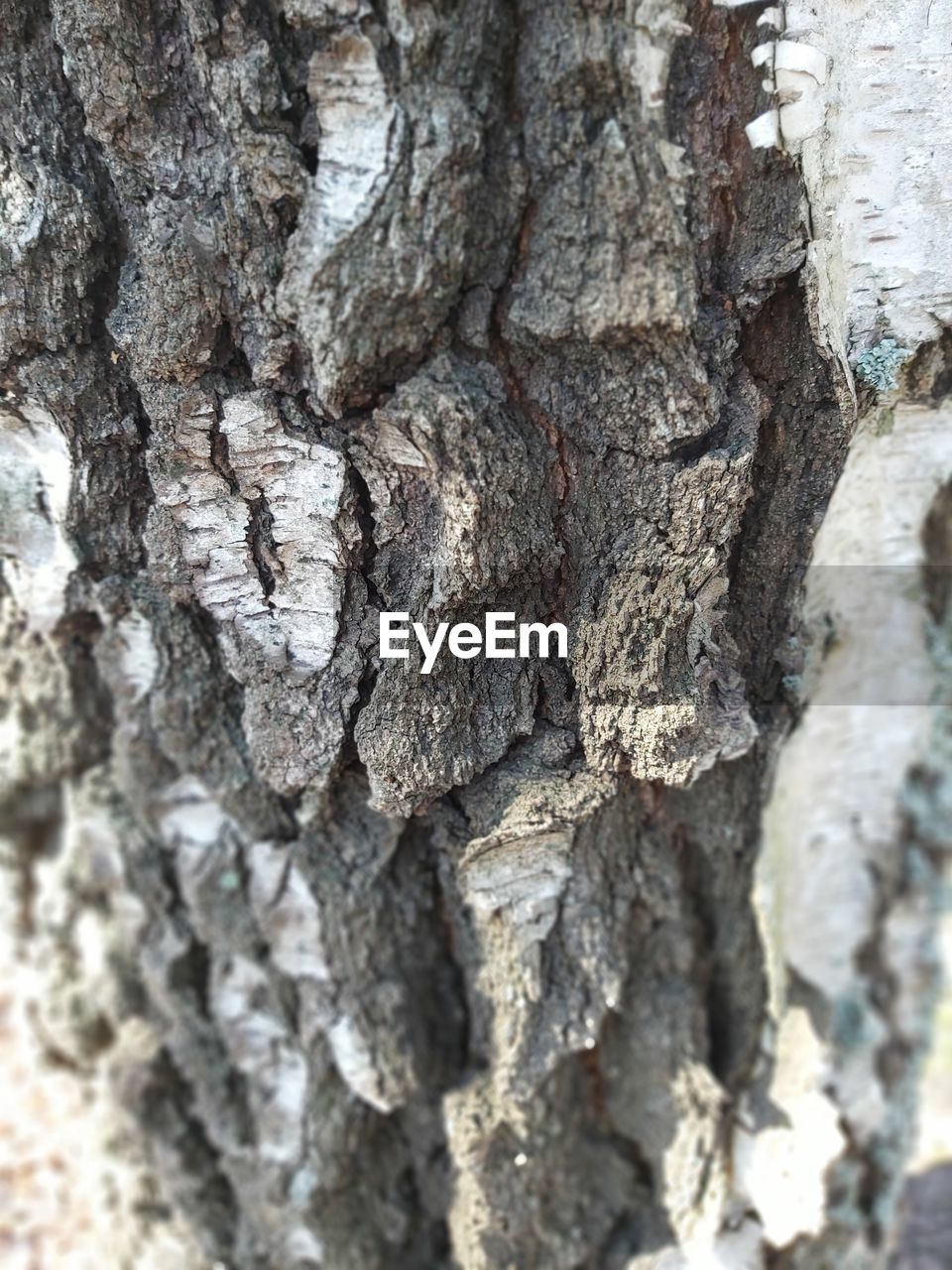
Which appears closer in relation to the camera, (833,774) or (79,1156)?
(833,774)

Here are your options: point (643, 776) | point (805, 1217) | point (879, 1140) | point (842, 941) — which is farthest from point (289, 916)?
point (879, 1140)

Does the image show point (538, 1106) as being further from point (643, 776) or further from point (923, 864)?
point (923, 864)

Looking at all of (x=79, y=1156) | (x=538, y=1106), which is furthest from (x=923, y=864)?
(x=79, y=1156)

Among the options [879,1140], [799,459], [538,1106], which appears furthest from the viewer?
[879,1140]

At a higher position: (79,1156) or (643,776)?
(643,776)

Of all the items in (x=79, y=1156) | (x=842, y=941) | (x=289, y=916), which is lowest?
(x=79, y=1156)

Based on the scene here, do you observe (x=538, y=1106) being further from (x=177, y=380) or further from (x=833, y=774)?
(x=177, y=380)

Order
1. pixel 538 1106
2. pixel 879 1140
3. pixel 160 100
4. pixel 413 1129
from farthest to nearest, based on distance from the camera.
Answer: pixel 879 1140 → pixel 413 1129 → pixel 538 1106 → pixel 160 100
